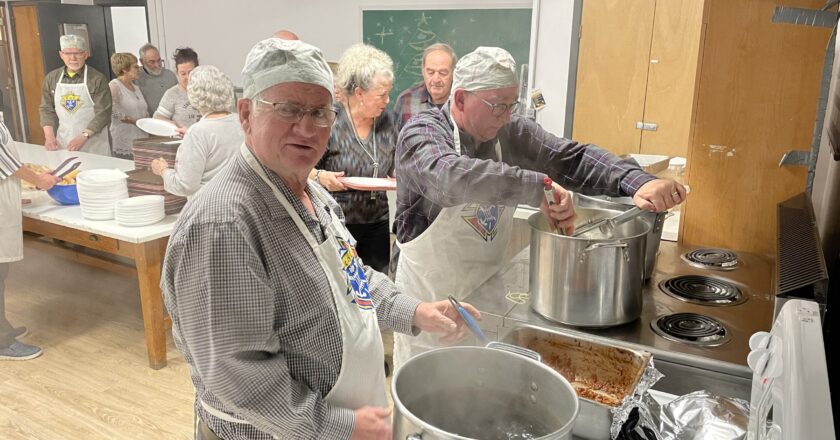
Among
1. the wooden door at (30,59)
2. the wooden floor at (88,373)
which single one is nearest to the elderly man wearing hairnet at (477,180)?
the wooden floor at (88,373)

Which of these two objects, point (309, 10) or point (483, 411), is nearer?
point (483, 411)

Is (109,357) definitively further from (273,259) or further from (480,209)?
(273,259)

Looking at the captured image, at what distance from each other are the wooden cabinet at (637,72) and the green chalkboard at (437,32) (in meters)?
0.46

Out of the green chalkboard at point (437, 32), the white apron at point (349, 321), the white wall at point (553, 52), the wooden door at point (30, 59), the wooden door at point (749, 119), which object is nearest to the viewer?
the white apron at point (349, 321)

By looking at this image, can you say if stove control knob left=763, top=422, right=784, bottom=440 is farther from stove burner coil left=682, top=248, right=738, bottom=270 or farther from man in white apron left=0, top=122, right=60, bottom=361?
man in white apron left=0, top=122, right=60, bottom=361

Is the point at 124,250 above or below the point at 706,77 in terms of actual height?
below

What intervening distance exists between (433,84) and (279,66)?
5.27 ft

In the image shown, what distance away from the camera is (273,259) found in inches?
29.1

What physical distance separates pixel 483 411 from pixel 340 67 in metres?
1.51

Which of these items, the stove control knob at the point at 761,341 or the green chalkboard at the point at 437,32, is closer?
the stove control knob at the point at 761,341

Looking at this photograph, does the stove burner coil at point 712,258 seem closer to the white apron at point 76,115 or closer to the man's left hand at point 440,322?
the man's left hand at point 440,322

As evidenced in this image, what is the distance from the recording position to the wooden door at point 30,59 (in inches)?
168

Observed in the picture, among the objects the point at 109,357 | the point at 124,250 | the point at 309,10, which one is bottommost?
the point at 109,357

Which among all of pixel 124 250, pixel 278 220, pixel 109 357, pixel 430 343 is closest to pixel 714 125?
pixel 430 343
